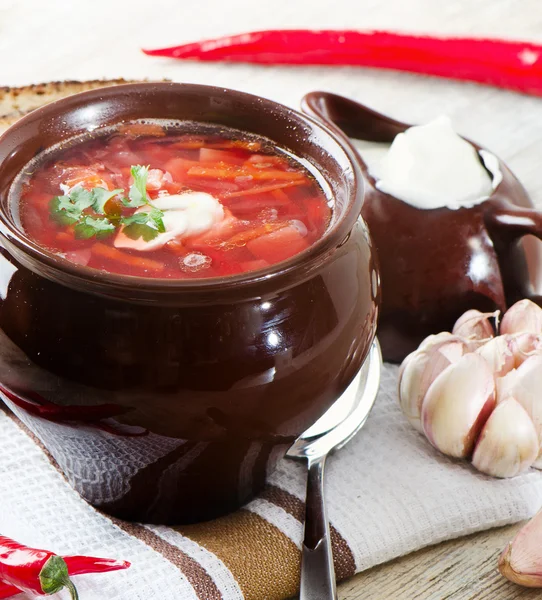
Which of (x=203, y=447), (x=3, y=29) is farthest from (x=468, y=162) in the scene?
(x=3, y=29)

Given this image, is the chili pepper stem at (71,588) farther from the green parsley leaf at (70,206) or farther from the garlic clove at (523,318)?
the garlic clove at (523,318)

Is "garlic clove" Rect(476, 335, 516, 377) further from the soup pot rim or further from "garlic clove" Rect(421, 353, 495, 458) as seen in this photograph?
the soup pot rim

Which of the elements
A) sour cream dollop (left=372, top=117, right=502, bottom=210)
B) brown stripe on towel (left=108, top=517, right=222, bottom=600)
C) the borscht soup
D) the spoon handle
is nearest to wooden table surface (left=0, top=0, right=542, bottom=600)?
sour cream dollop (left=372, top=117, right=502, bottom=210)

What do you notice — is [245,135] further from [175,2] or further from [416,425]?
[175,2]

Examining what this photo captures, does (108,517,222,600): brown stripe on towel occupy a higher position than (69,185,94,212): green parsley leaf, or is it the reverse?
(69,185,94,212): green parsley leaf

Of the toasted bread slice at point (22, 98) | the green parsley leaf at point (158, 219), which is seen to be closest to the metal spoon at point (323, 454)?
the green parsley leaf at point (158, 219)

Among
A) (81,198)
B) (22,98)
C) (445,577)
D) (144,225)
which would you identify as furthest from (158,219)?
(22,98)
